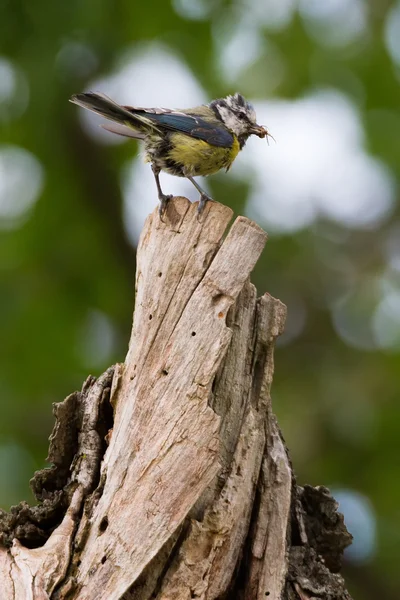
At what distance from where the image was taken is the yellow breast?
5.22m

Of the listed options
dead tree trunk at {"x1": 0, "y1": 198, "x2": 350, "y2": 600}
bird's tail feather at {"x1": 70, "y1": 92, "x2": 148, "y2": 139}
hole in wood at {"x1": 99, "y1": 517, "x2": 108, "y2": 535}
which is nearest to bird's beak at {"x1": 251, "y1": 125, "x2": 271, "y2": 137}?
bird's tail feather at {"x1": 70, "y1": 92, "x2": 148, "y2": 139}

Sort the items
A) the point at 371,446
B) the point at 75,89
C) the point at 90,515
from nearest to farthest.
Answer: the point at 90,515 → the point at 75,89 → the point at 371,446

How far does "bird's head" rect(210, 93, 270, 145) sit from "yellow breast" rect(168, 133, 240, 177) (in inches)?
8.7

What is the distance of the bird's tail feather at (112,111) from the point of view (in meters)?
4.80

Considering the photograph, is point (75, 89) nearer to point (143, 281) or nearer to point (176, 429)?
point (143, 281)

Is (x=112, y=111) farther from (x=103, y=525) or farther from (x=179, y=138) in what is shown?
(x=103, y=525)

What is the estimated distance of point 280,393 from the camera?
9.54 meters

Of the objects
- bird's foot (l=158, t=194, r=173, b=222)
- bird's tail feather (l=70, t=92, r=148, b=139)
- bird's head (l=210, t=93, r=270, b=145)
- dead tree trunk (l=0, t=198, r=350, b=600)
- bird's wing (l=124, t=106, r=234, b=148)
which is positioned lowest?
dead tree trunk (l=0, t=198, r=350, b=600)

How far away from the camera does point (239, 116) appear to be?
5.66 meters

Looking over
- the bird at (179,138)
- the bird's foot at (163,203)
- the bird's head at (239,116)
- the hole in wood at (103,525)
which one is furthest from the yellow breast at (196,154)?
the hole in wood at (103,525)

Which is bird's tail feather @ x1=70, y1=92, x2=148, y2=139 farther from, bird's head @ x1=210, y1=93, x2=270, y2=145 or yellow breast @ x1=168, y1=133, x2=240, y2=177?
bird's head @ x1=210, y1=93, x2=270, y2=145

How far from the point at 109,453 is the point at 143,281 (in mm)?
851

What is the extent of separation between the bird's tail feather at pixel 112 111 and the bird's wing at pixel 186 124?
6 centimetres

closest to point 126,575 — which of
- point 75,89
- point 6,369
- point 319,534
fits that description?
point 319,534
